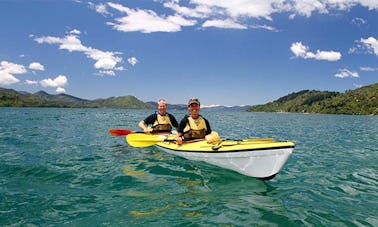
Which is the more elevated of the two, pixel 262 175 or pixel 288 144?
pixel 288 144

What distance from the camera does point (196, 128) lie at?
1354 centimetres

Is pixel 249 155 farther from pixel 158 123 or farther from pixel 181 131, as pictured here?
pixel 158 123

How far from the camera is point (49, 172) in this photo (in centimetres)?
1152

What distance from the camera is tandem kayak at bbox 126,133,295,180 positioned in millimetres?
9383

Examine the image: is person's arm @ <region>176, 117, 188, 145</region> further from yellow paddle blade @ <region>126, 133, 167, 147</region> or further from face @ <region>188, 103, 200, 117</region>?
yellow paddle blade @ <region>126, 133, 167, 147</region>

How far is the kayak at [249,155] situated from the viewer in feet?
30.7

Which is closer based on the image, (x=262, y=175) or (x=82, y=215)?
(x=82, y=215)

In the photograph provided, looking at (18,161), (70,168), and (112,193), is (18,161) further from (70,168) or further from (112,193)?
(112,193)

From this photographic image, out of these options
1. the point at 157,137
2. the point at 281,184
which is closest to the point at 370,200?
the point at 281,184

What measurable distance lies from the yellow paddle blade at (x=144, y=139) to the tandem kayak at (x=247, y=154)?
8.57ft

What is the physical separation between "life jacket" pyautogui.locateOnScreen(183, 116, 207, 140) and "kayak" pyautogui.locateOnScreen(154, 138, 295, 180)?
1.07m

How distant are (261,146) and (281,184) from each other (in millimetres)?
2057

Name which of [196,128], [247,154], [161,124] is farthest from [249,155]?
[161,124]

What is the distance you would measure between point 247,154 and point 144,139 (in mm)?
7207
